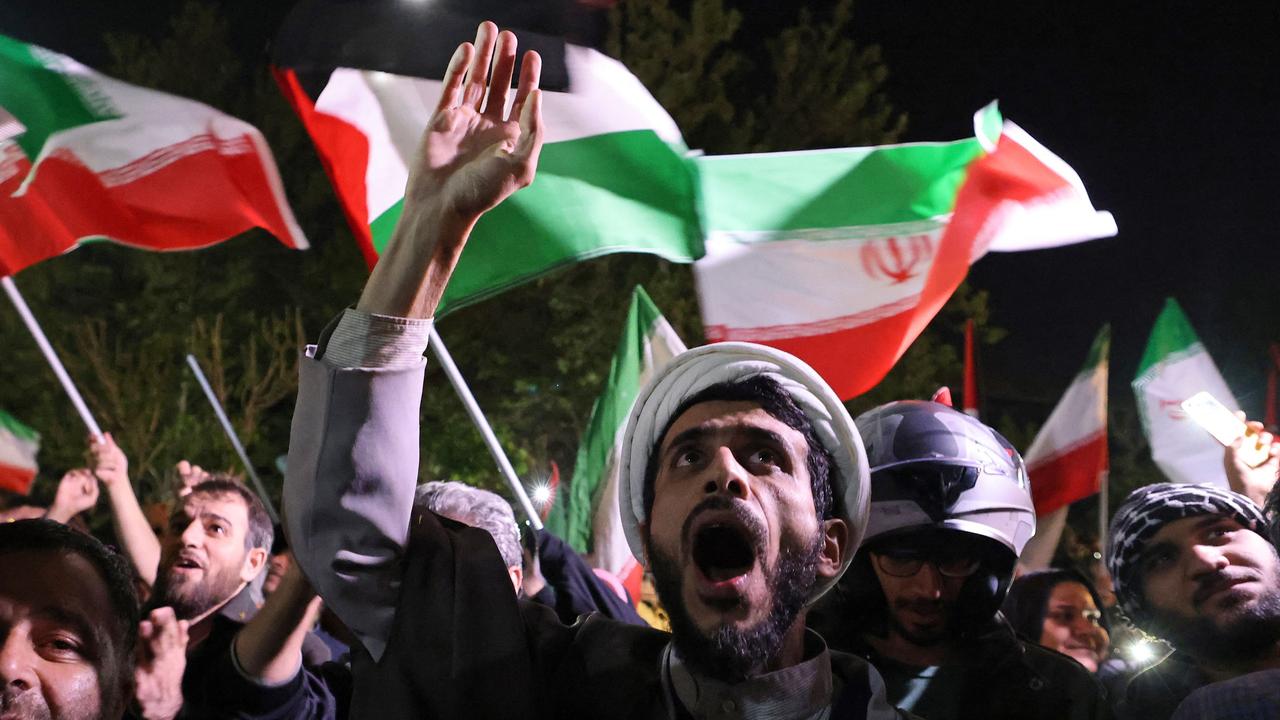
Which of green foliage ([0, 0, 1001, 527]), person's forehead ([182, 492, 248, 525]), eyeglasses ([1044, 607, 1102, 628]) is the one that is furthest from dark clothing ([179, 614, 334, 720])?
green foliage ([0, 0, 1001, 527])

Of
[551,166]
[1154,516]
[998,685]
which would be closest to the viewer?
[998,685]

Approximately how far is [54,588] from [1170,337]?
7174 millimetres

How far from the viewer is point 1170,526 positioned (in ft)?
10.6

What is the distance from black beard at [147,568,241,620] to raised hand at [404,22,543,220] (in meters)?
2.31

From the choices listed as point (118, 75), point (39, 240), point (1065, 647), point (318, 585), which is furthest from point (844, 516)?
point (118, 75)

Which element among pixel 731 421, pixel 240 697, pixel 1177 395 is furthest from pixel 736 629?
pixel 1177 395

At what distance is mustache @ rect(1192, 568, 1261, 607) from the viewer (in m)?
3.08

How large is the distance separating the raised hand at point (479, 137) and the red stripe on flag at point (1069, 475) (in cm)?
570

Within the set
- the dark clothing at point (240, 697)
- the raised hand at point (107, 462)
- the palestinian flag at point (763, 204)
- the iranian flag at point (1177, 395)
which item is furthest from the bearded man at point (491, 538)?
the iranian flag at point (1177, 395)

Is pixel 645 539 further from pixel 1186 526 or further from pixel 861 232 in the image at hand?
pixel 861 232

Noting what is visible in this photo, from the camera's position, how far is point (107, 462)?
19.3 feet

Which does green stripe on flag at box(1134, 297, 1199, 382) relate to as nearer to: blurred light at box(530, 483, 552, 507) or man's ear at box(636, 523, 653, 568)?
man's ear at box(636, 523, 653, 568)

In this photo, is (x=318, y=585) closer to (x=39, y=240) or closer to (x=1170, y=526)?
(x=1170, y=526)

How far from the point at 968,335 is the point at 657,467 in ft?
21.0
